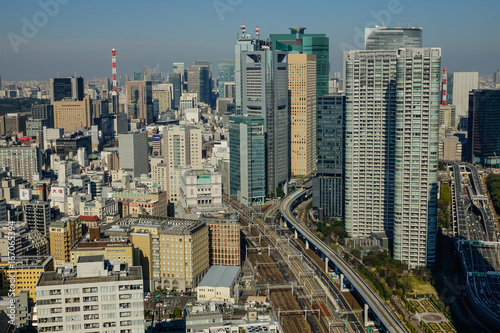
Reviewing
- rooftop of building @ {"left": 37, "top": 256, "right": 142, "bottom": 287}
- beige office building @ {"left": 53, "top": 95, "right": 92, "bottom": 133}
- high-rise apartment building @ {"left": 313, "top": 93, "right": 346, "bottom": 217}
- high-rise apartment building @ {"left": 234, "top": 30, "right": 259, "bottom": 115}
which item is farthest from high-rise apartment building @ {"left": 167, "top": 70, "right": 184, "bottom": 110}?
rooftop of building @ {"left": 37, "top": 256, "right": 142, "bottom": 287}

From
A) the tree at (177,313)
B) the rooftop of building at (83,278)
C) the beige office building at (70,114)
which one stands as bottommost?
the tree at (177,313)

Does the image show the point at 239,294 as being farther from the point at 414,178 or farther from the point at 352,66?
the point at 352,66

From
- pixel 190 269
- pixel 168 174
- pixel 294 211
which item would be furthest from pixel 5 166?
pixel 190 269

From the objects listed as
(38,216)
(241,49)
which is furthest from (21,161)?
(241,49)

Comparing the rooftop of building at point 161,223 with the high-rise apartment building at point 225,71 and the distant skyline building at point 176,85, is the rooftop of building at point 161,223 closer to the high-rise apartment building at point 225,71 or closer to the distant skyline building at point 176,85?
the high-rise apartment building at point 225,71

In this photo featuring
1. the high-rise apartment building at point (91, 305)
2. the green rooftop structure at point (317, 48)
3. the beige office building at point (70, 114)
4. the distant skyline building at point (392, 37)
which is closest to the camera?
the high-rise apartment building at point (91, 305)

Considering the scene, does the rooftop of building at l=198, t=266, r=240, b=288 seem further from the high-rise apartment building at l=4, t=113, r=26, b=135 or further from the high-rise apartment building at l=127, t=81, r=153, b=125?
the high-rise apartment building at l=127, t=81, r=153, b=125

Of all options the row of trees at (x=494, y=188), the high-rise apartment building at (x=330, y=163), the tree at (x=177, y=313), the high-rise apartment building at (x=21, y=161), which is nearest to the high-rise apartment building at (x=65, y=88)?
the high-rise apartment building at (x=21, y=161)
